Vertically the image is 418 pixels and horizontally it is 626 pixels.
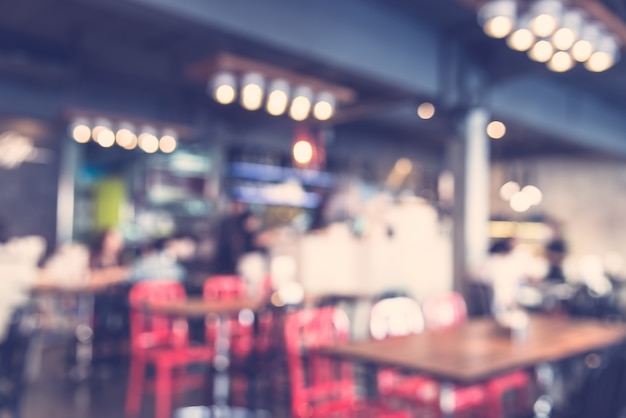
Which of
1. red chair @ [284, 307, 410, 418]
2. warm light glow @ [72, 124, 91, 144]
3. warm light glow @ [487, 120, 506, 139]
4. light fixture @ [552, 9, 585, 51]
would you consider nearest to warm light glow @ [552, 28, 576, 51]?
light fixture @ [552, 9, 585, 51]

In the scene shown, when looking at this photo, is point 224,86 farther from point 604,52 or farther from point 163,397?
point 604,52

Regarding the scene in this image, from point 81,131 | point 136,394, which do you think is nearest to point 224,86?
point 136,394

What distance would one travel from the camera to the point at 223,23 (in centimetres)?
425

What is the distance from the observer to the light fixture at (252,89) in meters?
5.04

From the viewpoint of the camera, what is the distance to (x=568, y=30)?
357 centimetres

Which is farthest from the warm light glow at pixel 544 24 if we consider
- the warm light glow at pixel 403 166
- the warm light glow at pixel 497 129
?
the warm light glow at pixel 403 166

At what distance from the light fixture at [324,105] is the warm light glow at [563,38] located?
242 cm

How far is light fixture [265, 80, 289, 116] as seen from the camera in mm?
5250

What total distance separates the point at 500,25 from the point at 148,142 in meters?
5.71

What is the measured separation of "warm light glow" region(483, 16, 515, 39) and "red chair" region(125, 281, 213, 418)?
3.22 metres

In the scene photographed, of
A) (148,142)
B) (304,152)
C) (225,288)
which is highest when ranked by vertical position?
(148,142)

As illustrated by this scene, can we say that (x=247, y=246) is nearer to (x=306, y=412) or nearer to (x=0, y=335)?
(x=0, y=335)

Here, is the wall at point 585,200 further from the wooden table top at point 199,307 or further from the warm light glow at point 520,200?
the wooden table top at point 199,307

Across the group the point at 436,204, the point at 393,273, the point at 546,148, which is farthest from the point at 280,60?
the point at 546,148
